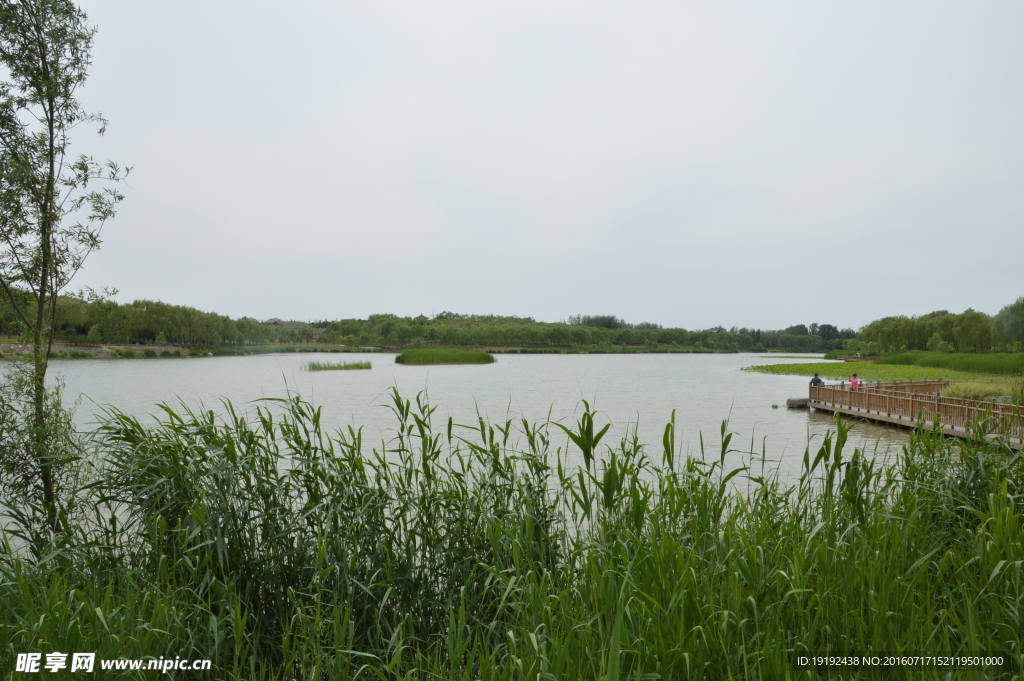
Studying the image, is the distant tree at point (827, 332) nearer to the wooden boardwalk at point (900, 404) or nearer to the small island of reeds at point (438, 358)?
the small island of reeds at point (438, 358)

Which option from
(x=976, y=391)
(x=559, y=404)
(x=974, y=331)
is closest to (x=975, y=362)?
(x=974, y=331)

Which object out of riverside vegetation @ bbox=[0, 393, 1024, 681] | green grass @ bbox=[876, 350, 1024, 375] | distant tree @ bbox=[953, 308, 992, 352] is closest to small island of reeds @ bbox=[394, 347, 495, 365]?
green grass @ bbox=[876, 350, 1024, 375]

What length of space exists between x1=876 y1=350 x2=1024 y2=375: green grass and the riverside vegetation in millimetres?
34540

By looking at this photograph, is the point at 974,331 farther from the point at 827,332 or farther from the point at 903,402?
the point at 827,332

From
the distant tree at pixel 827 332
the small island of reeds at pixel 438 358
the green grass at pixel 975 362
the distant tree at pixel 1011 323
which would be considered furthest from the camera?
the distant tree at pixel 827 332

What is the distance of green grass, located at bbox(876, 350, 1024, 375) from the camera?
3531cm

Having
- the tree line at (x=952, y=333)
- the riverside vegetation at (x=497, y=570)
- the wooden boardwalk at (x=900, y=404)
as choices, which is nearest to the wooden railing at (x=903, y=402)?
the wooden boardwalk at (x=900, y=404)

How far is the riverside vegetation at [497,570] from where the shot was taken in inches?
96.3

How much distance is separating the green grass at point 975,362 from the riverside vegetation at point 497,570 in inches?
1360

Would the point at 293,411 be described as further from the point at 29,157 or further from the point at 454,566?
the point at 29,157

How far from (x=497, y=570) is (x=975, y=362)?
4969cm

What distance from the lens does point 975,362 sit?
39594mm

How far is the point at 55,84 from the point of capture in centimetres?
519

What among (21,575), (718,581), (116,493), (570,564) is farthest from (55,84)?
(718,581)
